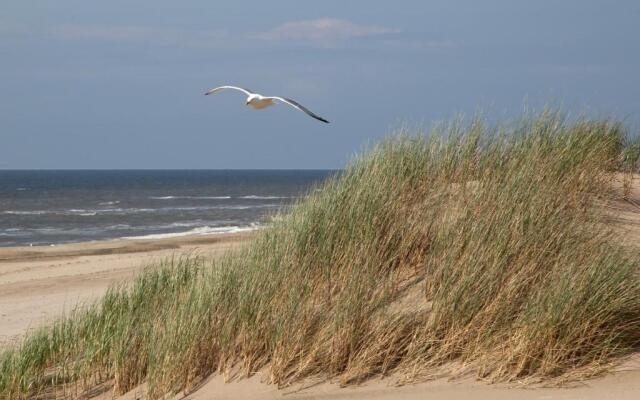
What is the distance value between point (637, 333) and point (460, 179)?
310cm

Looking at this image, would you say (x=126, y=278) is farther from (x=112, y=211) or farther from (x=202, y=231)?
(x=112, y=211)

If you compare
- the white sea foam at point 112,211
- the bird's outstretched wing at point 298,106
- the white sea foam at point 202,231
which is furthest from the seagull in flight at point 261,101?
the white sea foam at point 112,211

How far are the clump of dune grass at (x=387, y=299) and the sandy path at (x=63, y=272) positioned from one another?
2396 millimetres

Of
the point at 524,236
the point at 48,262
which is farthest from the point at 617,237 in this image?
the point at 48,262

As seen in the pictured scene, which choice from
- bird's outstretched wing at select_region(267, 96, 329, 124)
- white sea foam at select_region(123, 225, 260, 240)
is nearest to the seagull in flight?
bird's outstretched wing at select_region(267, 96, 329, 124)

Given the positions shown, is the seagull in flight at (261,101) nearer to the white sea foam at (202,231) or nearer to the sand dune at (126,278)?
the sand dune at (126,278)

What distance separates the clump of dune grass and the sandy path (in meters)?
2.40

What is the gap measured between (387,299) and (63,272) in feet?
44.3

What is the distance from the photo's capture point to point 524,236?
6.89m

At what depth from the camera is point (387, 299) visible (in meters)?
6.95

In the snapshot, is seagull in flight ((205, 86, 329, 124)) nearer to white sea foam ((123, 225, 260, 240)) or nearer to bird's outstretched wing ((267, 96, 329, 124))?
bird's outstretched wing ((267, 96, 329, 124))

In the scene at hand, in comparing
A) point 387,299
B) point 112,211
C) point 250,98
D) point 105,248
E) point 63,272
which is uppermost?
point 250,98

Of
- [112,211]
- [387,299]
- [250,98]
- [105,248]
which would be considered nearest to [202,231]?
[105,248]

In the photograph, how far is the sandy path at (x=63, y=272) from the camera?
1220 centimetres
